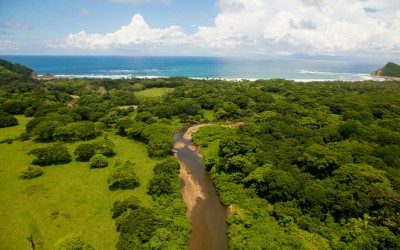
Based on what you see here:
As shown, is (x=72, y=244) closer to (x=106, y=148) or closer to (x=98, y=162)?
(x=98, y=162)

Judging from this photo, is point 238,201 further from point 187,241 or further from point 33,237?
point 33,237

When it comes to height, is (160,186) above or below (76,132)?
below

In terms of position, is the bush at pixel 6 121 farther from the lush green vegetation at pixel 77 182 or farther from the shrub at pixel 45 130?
the shrub at pixel 45 130

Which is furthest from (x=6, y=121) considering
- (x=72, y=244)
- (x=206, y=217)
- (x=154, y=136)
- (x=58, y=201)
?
(x=206, y=217)

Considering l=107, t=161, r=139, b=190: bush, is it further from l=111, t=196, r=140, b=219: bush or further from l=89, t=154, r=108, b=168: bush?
l=89, t=154, r=108, b=168: bush

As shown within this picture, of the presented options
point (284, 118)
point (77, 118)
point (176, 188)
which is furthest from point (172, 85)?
point (176, 188)

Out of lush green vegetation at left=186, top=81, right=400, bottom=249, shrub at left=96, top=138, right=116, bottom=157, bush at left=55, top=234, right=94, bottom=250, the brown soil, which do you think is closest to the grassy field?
shrub at left=96, top=138, right=116, bottom=157
